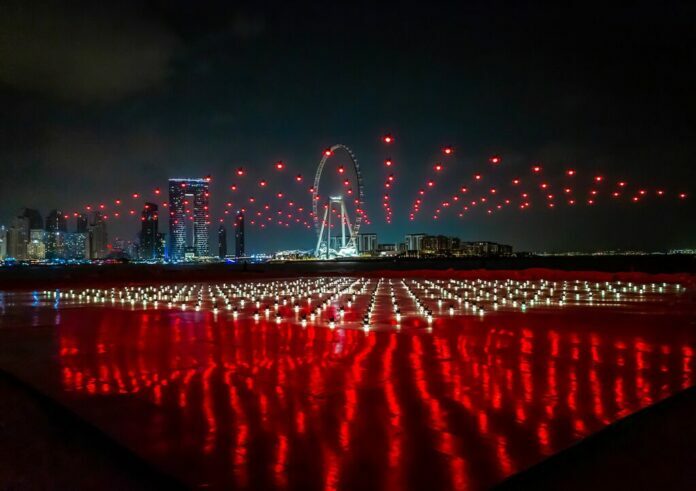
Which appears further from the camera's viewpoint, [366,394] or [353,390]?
[353,390]

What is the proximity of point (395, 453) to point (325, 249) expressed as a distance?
334ft

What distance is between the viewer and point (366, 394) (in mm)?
6934

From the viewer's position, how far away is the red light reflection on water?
4695 mm

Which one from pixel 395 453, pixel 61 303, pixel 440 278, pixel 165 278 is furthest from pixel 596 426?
pixel 165 278

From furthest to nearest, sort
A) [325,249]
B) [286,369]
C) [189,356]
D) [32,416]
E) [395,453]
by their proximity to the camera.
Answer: [325,249], [189,356], [286,369], [32,416], [395,453]

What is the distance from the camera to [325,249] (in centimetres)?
10644

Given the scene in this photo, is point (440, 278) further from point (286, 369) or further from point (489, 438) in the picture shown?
point (489, 438)

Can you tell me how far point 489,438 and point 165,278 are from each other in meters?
40.8

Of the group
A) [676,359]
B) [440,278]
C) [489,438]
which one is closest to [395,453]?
[489,438]

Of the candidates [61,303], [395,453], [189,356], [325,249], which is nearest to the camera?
[395,453]

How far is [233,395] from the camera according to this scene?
697 centimetres

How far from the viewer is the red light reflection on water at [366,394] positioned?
4.70m

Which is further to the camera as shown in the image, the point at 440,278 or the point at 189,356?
the point at 440,278

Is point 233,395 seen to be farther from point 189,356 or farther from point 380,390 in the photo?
point 189,356
